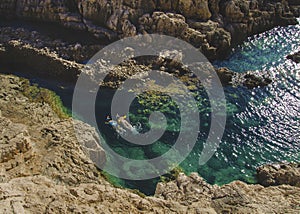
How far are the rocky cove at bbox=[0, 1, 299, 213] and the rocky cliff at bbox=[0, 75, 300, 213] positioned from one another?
56 mm

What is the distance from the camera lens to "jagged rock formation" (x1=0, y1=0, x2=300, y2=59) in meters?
41.3

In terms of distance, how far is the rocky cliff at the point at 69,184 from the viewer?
13867 mm

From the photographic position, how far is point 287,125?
98.8 ft

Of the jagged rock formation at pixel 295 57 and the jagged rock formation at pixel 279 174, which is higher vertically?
the jagged rock formation at pixel 295 57

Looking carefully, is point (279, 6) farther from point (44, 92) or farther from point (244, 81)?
point (44, 92)

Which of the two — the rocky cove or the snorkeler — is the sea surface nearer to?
the snorkeler

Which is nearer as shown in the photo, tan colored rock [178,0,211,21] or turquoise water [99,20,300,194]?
turquoise water [99,20,300,194]

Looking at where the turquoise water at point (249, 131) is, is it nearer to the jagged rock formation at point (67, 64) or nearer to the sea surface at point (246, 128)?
the sea surface at point (246, 128)

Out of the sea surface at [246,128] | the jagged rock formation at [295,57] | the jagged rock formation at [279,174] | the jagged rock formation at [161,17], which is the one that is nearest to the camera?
the jagged rock formation at [279,174]

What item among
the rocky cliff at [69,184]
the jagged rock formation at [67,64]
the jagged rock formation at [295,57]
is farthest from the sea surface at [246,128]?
the rocky cliff at [69,184]

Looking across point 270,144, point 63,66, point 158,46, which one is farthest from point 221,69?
point 63,66

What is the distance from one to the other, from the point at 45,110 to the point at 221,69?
20.5 meters

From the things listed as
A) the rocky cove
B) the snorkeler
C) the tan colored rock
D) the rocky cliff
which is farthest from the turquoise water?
the tan colored rock

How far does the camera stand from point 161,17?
135ft
